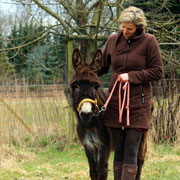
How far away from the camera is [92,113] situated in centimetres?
331

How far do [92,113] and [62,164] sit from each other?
298 cm

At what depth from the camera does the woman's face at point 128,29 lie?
3062mm

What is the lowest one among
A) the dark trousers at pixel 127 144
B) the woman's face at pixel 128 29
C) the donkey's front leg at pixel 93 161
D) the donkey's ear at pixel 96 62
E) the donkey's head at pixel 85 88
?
the donkey's front leg at pixel 93 161

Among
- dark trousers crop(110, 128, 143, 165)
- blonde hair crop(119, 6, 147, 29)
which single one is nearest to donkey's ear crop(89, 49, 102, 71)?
blonde hair crop(119, 6, 147, 29)

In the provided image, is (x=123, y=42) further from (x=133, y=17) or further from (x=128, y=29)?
(x=133, y=17)

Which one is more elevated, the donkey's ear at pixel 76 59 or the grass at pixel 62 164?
the donkey's ear at pixel 76 59

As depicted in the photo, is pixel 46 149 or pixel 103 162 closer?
pixel 103 162

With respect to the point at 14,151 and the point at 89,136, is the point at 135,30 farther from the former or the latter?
the point at 14,151

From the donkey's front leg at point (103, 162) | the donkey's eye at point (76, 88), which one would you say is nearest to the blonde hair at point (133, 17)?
the donkey's eye at point (76, 88)

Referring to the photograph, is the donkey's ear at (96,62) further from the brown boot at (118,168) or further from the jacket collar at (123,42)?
the brown boot at (118,168)

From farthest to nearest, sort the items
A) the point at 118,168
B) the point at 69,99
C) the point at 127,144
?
1. the point at 69,99
2. the point at 118,168
3. the point at 127,144

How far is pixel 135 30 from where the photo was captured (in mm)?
3148

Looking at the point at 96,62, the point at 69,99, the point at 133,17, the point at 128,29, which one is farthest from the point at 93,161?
the point at 69,99

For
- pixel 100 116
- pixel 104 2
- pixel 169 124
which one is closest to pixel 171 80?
pixel 169 124
